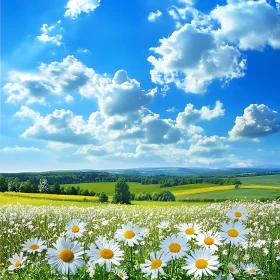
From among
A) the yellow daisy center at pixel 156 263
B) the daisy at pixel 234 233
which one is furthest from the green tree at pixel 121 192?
the yellow daisy center at pixel 156 263

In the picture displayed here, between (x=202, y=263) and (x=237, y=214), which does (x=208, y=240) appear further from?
(x=237, y=214)

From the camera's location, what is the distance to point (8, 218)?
11789 millimetres

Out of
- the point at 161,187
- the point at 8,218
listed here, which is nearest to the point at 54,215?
the point at 8,218

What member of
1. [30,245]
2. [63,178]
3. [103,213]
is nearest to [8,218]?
[103,213]

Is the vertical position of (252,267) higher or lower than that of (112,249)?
lower

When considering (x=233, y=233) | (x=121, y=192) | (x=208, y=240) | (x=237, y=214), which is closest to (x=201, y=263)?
(x=208, y=240)

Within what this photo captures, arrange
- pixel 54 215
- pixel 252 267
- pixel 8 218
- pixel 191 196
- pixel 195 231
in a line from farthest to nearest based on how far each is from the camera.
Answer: pixel 191 196
pixel 54 215
pixel 8 218
pixel 252 267
pixel 195 231

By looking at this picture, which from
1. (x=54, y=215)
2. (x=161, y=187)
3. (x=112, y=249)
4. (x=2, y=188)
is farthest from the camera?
(x=2, y=188)

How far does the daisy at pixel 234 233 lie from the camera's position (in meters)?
3.06

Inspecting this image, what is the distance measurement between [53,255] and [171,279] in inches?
38.1

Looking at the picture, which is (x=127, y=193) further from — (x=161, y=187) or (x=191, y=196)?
(x=191, y=196)

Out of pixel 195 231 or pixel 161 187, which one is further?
pixel 161 187

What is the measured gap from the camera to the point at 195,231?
3266 millimetres

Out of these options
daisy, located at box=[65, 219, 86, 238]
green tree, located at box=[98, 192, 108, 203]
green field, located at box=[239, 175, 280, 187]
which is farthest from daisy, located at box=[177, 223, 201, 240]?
green field, located at box=[239, 175, 280, 187]
